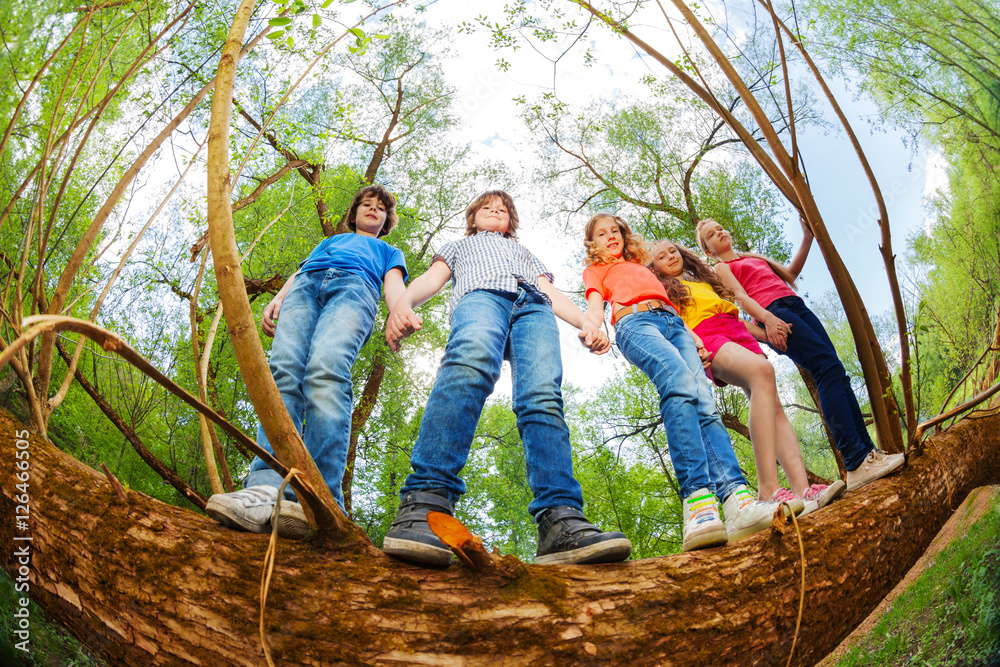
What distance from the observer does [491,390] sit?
5.06 feet

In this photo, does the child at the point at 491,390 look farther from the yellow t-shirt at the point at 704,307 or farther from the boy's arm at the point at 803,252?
the boy's arm at the point at 803,252

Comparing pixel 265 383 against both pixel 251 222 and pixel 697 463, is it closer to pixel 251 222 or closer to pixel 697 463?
pixel 697 463

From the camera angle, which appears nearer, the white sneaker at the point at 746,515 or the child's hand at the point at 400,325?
the white sneaker at the point at 746,515

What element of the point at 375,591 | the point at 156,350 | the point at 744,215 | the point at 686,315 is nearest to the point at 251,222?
the point at 156,350

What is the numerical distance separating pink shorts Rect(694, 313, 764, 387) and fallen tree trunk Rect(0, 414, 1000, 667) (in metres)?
1.44

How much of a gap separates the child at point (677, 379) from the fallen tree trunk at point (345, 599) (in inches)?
10.5

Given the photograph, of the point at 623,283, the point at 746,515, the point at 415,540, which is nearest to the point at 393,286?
the point at 623,283

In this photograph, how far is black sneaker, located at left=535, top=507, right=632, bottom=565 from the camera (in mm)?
1199

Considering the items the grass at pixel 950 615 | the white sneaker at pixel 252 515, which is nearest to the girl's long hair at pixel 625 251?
the grass at pixel 950 615

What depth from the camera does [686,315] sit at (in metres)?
2.68

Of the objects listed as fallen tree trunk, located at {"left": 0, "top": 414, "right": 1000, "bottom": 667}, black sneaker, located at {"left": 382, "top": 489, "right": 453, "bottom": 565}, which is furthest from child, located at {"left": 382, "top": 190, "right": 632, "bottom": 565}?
fallen tree trunk, located at {"left": 0, "top": 414, "right": 1000, "bottom": 667}

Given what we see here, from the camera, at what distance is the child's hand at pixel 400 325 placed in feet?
5.79

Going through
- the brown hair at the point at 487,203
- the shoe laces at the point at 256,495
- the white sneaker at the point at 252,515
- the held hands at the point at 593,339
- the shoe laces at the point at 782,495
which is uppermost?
the brown hair at the point at 487,203

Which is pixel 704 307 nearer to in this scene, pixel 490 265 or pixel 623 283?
pixel 623 283
